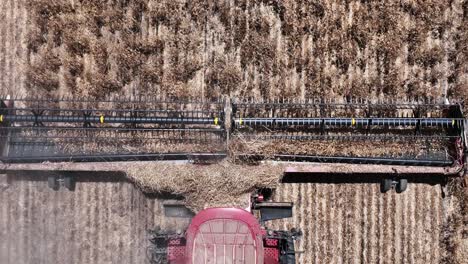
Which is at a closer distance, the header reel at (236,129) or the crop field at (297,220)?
the header reel at (236,129)

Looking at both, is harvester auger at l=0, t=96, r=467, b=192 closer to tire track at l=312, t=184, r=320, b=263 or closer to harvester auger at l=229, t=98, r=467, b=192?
harvester auger at l=229, t=98, r=467, b=192

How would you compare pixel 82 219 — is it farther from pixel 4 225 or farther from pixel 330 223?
pixel 330 223

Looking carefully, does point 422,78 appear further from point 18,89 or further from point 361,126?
point 18,89

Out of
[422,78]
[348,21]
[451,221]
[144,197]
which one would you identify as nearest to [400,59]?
[422,78]

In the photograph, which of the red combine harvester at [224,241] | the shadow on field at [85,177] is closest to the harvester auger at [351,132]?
the red combine harvester at [224,241]

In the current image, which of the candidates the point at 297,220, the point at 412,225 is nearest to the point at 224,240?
the point at 297,220

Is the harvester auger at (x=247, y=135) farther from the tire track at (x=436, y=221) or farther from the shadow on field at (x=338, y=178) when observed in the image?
the tire track at (x=436, y=221)

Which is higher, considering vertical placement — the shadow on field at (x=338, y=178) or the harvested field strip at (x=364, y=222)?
the shadow on field at (x=338, y=178)
